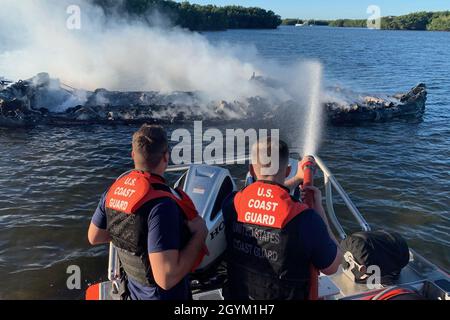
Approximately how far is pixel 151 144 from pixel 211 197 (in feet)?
7.35

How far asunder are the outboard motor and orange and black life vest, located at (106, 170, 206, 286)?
1.67 metres

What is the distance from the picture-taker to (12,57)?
30.3 meters

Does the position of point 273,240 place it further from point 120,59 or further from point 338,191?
point 120,59

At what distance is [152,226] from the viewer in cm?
315

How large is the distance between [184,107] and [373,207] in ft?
38.2

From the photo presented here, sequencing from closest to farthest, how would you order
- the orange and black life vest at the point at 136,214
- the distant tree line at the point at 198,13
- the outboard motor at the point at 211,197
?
the orange and black life vest at the point at 136,214 < the outboard motor at the point at 211,197 < the distant tree line at the point at 198,13

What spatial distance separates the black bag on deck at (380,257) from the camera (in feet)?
17.2

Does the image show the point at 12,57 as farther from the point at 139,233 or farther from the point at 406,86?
the point at 139,233

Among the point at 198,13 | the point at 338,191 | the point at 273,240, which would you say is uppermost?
the point at 198,13

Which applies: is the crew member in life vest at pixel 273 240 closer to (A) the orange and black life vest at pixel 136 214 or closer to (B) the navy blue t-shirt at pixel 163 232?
(A) the orange and black life vest at pixel 136 214

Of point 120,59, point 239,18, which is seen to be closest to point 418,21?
point 239,18

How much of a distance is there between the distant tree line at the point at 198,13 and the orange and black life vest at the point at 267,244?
1734 inches

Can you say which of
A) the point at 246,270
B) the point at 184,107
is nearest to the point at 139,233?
the point at 246,270

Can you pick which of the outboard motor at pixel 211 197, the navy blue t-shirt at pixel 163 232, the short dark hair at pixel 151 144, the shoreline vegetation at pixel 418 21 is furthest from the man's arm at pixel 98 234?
the shoreline vegetation at pixel 418 21
